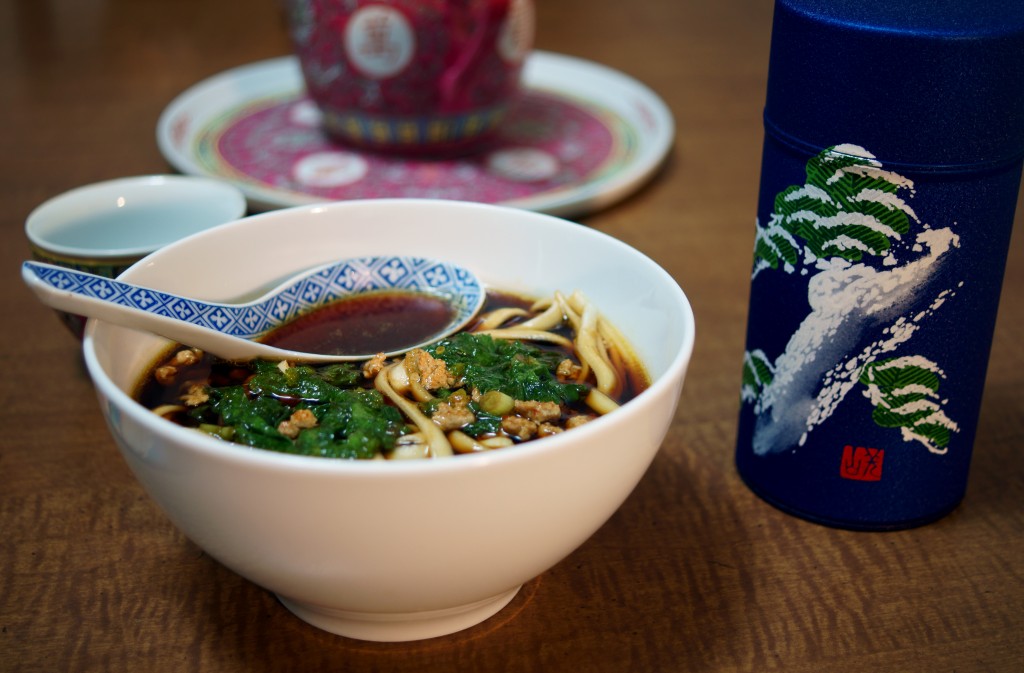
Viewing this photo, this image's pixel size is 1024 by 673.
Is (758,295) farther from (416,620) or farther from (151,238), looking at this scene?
(151,238)

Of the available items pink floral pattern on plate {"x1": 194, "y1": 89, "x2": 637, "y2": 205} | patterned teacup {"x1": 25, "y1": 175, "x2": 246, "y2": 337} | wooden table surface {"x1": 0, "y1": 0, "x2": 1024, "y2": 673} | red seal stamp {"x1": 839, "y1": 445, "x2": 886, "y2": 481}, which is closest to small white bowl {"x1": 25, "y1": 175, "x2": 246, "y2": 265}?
patterned teacup {"x1": 25, "y1": 175, "x2": 246, "y2": 337}

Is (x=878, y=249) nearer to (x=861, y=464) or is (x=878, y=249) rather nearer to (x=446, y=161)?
(x=861, y=464)

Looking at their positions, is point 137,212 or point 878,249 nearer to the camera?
point 878,249

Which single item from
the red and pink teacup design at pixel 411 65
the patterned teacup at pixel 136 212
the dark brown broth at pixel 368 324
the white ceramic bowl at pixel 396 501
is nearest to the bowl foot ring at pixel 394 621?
the white ceramic bowl at pixel 396 501

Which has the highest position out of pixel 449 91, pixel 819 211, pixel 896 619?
pixel 819 211

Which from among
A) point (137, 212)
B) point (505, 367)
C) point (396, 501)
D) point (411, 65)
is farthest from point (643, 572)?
point (411, 65)

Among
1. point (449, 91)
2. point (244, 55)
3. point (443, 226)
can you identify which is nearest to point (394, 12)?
point (449, 91)

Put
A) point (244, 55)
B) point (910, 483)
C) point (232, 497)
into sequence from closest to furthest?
point (232, 497), point (910, 483), point (244, 55)
